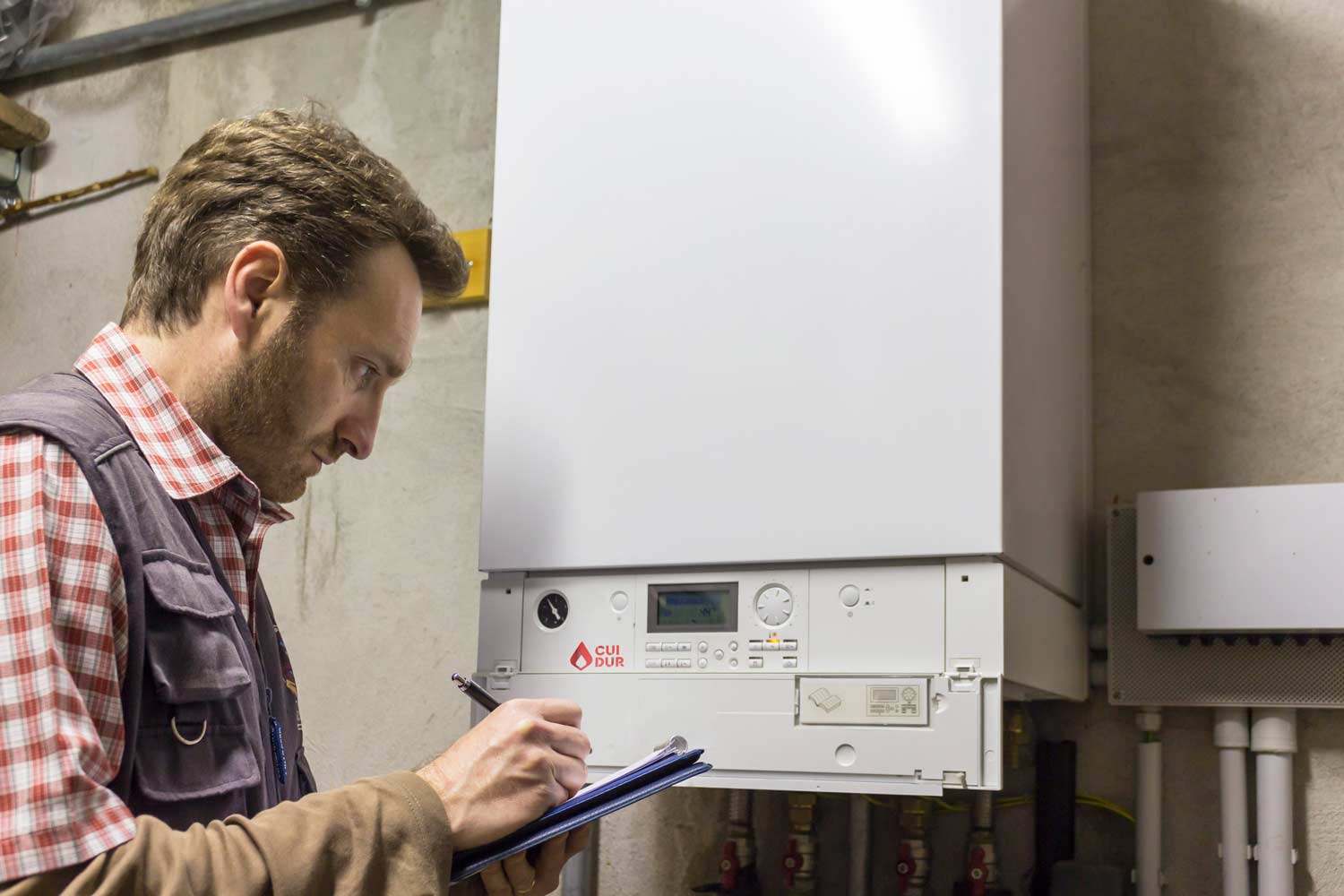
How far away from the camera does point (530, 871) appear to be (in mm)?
1101

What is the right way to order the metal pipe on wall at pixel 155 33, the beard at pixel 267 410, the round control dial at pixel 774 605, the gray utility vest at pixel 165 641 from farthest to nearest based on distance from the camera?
the metal pipe on wall at pixel 155 33
the round control dial at pixel 774 605
the beard at pixel 267 410
the gray utility vest at pixel 165 641

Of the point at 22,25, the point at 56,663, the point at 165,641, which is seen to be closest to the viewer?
the point at 56,663

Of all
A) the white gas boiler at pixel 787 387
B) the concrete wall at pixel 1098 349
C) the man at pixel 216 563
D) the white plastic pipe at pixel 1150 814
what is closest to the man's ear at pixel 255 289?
the man at pixel 216 563

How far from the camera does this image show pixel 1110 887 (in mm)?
1418

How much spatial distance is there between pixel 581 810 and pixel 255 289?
0.48 metres

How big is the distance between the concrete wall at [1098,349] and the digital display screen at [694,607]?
1.33 ft

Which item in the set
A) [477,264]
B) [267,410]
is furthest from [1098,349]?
[267,410]

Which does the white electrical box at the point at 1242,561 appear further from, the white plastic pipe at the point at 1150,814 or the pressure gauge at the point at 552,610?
the pressure gauge at the point at 552,610

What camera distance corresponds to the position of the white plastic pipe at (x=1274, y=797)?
4.51 feet

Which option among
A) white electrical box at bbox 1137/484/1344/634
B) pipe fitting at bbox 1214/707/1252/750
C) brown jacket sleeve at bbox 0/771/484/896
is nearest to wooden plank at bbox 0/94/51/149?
brown jacket sleeve at bbox 0/771/484/896

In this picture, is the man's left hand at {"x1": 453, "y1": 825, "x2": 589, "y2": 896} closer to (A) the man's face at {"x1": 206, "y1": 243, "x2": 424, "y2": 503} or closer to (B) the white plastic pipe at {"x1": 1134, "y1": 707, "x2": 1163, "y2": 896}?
(A) the man's face at {"x1": 206, "y1": 243, "x2": 424, "y2": 503}

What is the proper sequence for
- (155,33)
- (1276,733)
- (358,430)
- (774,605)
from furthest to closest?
(155,33) → (1276,733) → (774,605) → (358,430)

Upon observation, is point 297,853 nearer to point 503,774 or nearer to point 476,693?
point 503,774

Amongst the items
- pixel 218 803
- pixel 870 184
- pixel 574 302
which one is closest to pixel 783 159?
pixel 870 184
